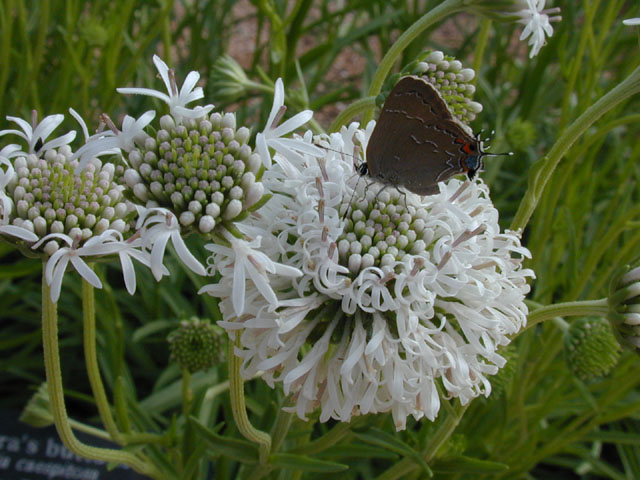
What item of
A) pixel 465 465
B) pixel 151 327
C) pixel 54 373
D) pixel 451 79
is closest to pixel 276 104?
pixel 451 79

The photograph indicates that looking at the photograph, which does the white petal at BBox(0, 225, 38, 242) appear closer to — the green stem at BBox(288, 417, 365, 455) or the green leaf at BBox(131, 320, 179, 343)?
the green stem at BBox(288, 417, 365, 455)

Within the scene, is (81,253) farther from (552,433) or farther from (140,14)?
(140,14)

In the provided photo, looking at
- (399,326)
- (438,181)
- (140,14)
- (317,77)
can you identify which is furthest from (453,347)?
(140,14)

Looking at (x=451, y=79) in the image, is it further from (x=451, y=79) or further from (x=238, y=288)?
(x=238, y=288)

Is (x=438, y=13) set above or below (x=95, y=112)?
above

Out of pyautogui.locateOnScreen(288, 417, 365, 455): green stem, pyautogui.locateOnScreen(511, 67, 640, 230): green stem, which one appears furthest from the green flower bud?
pyautogui.locateOnScreen(288, 417, 365, 455): green stem

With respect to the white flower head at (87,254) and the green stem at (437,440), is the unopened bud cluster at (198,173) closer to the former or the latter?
the white flower head at (87,254)


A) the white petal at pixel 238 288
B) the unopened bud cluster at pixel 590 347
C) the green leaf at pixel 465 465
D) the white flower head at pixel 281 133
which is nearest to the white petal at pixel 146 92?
the white flower head at pixel 281 133
